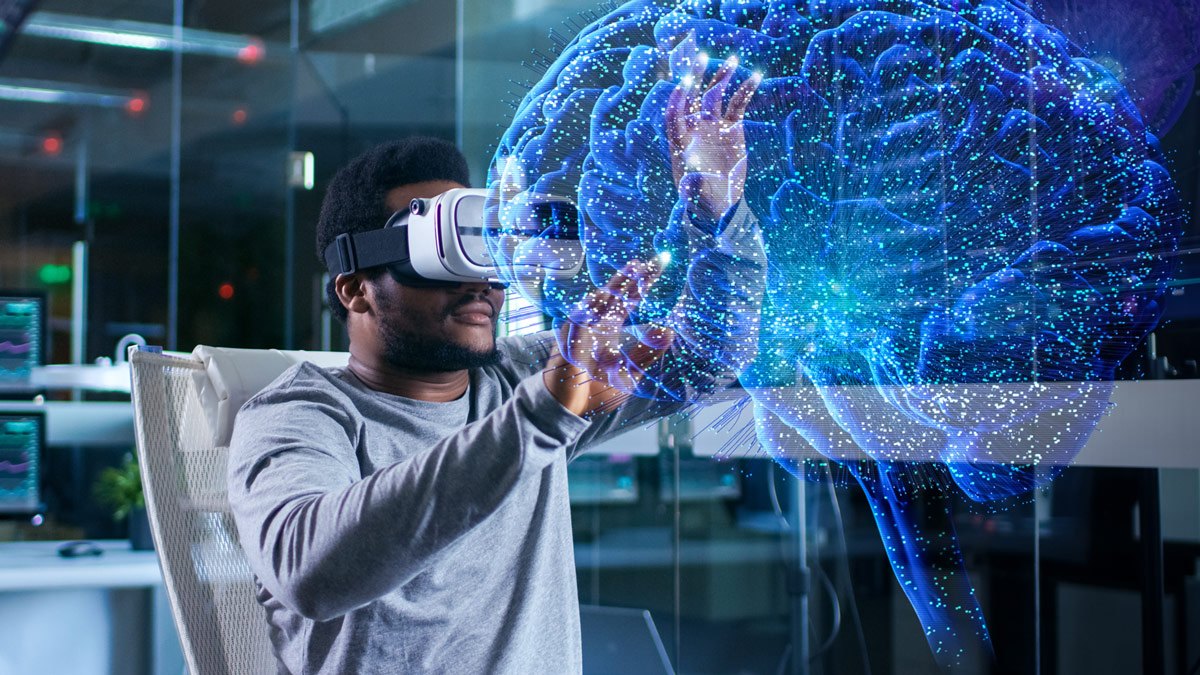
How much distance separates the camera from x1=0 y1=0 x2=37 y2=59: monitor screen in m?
3.97

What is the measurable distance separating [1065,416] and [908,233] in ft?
0.87

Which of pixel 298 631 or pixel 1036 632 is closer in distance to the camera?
pixel 298 631

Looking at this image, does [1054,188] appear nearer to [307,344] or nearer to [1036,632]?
[1036,632]

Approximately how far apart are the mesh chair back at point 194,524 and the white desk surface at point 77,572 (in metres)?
1.25

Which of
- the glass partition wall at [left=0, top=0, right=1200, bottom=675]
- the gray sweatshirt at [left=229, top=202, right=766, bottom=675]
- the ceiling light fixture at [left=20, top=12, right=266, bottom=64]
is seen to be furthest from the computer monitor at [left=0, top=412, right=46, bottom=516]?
the ceiling light fixture at [left=20, top=12, right=266, bottom=64]

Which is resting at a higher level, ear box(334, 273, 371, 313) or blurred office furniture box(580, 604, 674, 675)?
ear box(334, 273, 371, 313)

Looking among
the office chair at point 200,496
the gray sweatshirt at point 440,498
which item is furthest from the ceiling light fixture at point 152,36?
the gray sweatshirt at point 440,498

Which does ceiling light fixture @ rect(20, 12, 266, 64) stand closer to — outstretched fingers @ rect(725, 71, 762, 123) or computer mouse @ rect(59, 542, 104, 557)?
computer mouse @ rect(59, 542, 104, 557)

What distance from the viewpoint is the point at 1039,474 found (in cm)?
86

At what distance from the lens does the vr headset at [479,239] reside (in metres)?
0.61

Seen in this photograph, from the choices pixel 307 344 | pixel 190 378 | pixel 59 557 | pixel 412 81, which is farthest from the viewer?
pixel 307 344

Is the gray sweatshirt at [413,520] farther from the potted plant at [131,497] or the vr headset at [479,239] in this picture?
the potted plant at [131,497]

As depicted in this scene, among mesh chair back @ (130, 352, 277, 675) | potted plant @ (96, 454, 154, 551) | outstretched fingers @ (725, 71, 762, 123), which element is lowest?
potted plant @ (96, 454, 154, 551)

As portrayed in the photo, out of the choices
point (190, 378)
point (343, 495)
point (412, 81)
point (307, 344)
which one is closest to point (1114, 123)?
point (343, 495)
